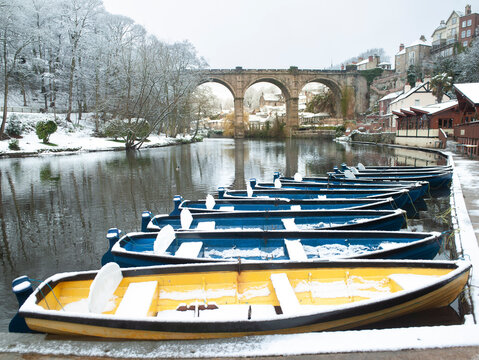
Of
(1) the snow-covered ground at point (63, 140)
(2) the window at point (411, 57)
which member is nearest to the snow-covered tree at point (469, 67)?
(2) the window at point (411, 57)

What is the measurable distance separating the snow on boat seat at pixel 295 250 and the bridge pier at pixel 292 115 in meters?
59.6

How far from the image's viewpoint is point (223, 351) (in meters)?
2.51

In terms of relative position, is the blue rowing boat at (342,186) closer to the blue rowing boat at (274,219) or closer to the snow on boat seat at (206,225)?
the blue rowing boat at (274,219)

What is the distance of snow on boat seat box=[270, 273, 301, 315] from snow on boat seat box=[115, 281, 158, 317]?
131 centimetres

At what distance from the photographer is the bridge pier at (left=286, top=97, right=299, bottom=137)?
61875 mm

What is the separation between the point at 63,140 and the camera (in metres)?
33.1

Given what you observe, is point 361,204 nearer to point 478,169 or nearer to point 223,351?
point 223,351

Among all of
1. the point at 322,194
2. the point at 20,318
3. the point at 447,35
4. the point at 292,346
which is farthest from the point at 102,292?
the point at 447,35

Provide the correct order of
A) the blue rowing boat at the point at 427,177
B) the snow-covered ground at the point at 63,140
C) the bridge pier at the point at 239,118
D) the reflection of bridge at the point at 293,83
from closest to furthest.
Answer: the blue rowing boat at the point at 427,177
the snow-covered ground at the point at 63,140
the reflection of bridge at the point at 293,83
the bridge pier at the point at 239,118

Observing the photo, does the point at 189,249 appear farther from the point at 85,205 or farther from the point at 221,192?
the point at 85,205

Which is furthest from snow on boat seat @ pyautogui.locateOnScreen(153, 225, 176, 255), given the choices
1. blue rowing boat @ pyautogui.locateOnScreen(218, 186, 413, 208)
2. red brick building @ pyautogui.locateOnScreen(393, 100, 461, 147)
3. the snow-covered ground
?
the snow-covered ground

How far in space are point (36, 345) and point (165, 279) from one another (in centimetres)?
129

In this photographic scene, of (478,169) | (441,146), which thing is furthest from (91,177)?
(441,146)

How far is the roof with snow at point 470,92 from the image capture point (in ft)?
65.4
